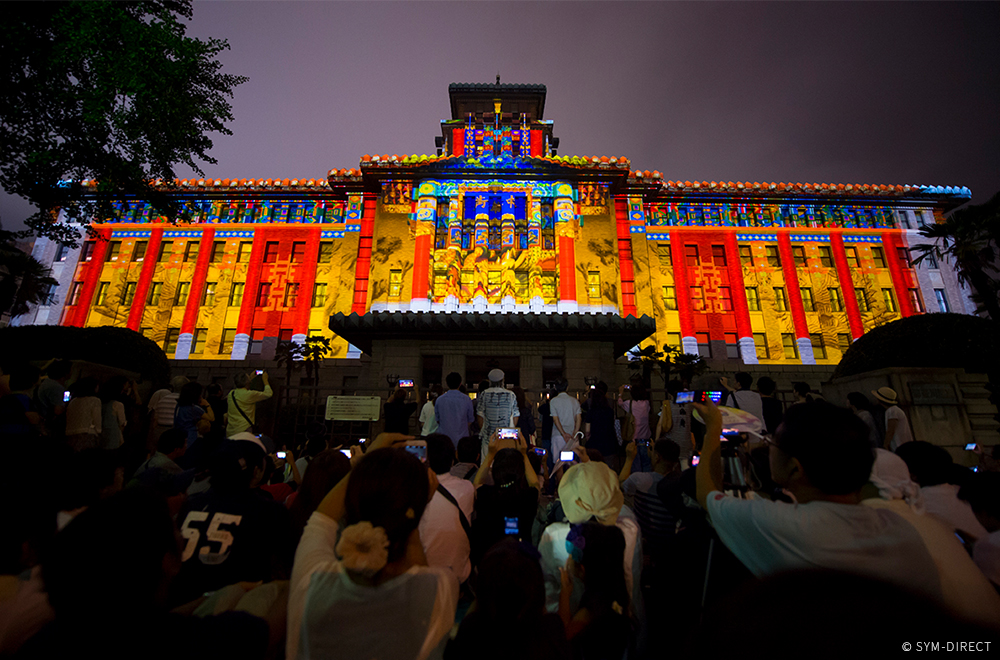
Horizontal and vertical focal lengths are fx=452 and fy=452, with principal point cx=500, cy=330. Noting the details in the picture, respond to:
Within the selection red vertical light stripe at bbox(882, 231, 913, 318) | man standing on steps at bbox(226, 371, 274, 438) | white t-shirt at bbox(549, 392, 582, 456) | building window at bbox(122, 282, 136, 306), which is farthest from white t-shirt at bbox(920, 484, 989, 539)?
building window at bbox(122, 282, 136, 306)

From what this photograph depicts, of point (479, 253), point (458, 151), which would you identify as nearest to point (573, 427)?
point (479, 253)

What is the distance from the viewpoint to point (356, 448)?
4953mm

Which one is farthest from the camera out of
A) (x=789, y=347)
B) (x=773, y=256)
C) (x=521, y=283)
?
(x=773, y=256)

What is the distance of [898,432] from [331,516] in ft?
31.2

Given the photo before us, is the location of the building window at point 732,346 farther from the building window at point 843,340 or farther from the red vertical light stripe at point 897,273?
the red vertical light stripe at point 897,273

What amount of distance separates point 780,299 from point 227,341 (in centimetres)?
3775

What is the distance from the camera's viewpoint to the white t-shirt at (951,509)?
322cm

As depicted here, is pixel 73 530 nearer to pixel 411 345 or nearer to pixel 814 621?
pixel 814 621

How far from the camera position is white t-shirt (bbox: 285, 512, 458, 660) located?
192 cm

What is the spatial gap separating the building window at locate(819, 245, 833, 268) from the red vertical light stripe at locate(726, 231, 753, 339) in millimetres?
5881

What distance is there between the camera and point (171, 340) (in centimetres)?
3027

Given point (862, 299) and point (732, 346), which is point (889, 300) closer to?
point (862, 299)

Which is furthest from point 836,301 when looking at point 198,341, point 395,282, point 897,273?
point 198,341

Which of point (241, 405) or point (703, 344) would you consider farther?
point (703, 344)
